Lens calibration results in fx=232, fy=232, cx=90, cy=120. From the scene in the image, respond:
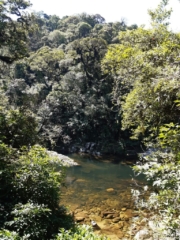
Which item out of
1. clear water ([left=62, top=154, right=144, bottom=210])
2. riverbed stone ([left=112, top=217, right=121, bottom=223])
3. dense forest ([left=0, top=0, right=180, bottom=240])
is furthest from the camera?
clear water ([left=62, top=154, right=144, bottom=210])

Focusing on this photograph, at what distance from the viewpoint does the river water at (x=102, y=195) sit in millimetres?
10773

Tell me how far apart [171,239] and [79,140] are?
92.2ft

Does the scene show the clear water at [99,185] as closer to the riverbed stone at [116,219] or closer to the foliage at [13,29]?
the riverbed stone at [116,219]

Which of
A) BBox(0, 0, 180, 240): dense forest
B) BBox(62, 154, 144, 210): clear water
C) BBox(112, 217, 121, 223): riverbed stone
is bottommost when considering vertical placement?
BBox(112, 217, 121, 223): riverbed stone

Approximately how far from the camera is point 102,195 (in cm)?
1440

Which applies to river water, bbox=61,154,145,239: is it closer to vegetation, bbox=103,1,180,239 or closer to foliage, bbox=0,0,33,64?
vegetation, bbox=103,1,180,239

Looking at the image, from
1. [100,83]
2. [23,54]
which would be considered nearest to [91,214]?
[23,54]

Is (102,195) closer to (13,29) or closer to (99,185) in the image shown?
(99,185)

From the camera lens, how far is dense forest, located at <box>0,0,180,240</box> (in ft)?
19.6

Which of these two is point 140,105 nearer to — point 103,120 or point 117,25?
point 103,120

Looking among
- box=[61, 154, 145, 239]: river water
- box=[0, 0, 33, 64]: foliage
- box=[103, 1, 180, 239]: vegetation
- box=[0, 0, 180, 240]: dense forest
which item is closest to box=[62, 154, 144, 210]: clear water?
box=[61, 154, 145, 239]: river water

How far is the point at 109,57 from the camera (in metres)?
14.1

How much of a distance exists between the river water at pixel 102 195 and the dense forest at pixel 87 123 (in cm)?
149

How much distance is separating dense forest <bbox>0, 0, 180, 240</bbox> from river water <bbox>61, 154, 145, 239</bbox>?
149 centimetres
